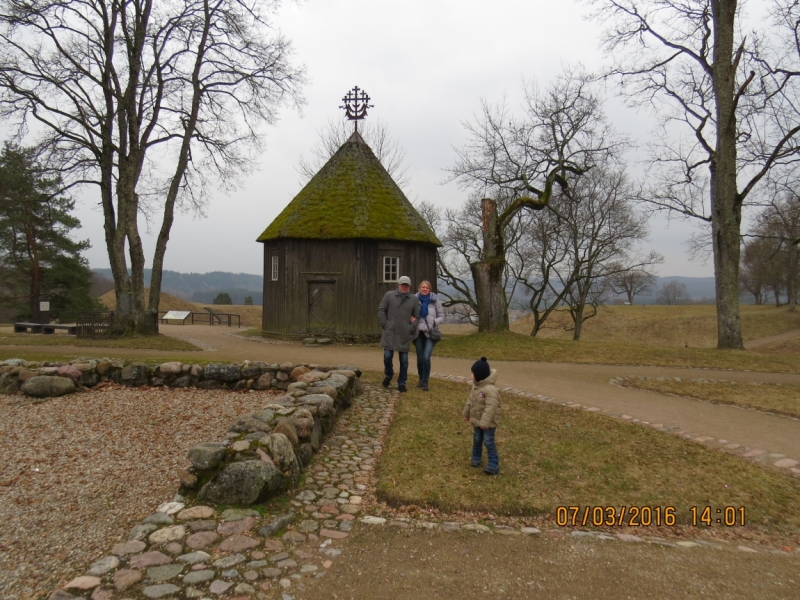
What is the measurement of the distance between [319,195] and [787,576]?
19420 millimetres

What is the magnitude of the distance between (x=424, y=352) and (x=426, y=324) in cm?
60

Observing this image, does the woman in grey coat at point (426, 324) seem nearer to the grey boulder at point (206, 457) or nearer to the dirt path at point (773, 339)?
the grey boulder at point (206, 457)

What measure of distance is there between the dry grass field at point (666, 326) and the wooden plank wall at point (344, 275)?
18.6 metres

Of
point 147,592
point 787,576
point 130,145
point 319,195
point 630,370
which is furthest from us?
point 319,195

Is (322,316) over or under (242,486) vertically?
over

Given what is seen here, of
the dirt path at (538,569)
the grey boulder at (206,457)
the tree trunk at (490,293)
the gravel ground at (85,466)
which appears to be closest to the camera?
the dirt path at (538,569)

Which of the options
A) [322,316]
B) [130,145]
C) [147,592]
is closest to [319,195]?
[322,316]

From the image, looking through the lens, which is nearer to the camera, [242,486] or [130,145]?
[242,486]

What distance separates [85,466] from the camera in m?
5.81

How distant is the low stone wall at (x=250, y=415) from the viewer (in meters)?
4.82

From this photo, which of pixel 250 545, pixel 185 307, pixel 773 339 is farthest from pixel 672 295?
pixel 250 545

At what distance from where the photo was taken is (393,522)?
4719mm

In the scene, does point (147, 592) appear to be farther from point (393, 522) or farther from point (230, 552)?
point (393, 522)
